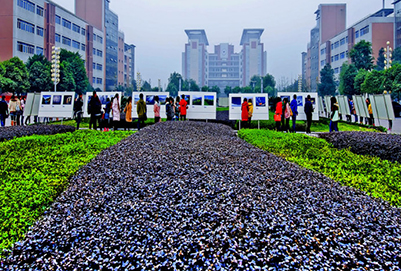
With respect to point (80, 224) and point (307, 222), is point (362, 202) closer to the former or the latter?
point (307, 222)

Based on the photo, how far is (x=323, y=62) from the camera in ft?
394

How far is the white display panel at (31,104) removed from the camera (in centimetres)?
2441

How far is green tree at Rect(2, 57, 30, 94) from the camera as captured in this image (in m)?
45.0

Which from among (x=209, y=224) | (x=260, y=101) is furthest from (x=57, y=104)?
(x=209, y=224)

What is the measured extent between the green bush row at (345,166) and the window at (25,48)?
196 ft

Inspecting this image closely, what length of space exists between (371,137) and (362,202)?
7.97 meters

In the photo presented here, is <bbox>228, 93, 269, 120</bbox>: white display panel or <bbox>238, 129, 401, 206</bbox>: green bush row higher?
<bbox>228, 93, 269, 120</bbox>: white display panel

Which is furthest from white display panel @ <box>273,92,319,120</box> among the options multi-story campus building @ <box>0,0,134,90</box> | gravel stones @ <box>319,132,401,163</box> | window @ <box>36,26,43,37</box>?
window @ <box>36,26,43,37</box>

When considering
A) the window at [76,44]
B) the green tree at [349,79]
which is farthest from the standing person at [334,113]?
the window at [76,44]

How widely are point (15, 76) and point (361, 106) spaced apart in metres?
41.9

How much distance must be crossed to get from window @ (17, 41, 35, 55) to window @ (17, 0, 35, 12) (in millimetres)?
6417

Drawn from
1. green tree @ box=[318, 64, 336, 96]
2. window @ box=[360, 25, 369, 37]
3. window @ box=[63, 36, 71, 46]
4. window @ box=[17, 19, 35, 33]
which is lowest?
green tree @ box=[318, 64, 336, 96]

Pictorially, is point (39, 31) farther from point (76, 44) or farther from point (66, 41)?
point (76, 44)

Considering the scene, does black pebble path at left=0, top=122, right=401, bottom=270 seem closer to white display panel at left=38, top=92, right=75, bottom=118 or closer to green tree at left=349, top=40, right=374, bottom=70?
white display panel at left=38, top=92, right=75, bottom=118
